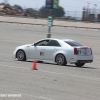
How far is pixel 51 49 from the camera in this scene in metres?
21.7

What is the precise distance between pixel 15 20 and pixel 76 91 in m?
65.3

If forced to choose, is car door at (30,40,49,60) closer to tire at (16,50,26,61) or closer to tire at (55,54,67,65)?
tire at (16,50,26,61)

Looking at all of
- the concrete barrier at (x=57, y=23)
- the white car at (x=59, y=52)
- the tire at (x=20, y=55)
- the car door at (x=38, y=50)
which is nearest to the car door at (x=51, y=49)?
the white car at (x=59, y=52)

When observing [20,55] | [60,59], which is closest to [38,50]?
[20,55]

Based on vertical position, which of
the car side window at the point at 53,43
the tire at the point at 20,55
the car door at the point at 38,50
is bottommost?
the tire at the point at 20,55

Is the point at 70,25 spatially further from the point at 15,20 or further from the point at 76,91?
the point at 76,91

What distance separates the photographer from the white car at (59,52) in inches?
819

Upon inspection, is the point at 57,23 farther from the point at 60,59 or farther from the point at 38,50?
the point at 60,59

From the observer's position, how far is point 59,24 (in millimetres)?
71312

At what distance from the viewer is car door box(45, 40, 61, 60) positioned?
21.5m

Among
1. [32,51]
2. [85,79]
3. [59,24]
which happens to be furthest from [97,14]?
[85,79]

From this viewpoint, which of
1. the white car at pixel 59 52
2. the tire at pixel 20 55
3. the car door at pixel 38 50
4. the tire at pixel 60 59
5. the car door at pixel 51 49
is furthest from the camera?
the tire at pixel 20 55

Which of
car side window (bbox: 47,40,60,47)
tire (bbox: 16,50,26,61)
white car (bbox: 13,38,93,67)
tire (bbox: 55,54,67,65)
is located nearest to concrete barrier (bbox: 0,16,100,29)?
tire (bbox: 16,50,26,61)

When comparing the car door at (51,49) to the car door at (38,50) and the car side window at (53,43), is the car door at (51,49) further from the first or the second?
the car door at (38,50)
